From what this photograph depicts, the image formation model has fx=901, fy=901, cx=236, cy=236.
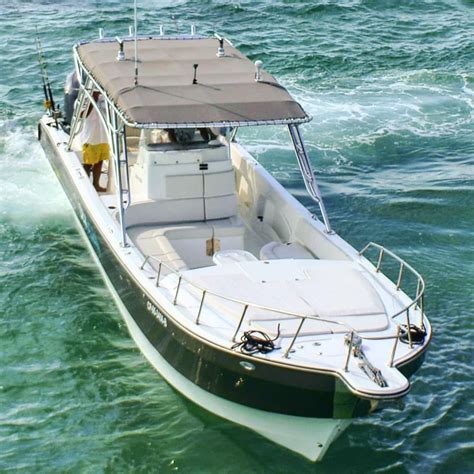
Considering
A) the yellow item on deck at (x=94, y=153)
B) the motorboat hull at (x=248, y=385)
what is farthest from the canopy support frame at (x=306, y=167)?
the yellow item on deck at (x=94, y=153)

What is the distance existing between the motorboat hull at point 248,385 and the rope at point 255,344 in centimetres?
7

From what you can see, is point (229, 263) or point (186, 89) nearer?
point (229, 263)

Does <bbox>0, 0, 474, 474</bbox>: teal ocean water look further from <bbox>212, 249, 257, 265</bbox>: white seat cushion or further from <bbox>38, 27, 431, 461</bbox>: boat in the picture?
<bbox>212, 249, 257, 265</bbox>: white seat cushion

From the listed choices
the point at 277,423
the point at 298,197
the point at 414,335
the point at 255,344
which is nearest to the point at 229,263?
the point at 255,344

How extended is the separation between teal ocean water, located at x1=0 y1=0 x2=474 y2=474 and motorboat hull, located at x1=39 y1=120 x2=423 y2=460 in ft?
1.14

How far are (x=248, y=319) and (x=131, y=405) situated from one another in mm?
1842

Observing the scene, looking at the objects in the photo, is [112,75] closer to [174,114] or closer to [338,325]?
[174,114]

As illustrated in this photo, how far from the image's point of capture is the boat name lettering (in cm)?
868

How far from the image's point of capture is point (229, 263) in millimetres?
9219

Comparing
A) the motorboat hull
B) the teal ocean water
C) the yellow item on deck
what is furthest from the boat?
the teal ocean water

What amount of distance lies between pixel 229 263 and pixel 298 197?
503cm

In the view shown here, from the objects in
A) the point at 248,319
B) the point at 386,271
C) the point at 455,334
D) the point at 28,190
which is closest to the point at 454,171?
the point at 386,271

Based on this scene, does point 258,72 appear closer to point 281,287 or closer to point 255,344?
point 281,287

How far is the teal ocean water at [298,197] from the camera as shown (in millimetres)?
8656
